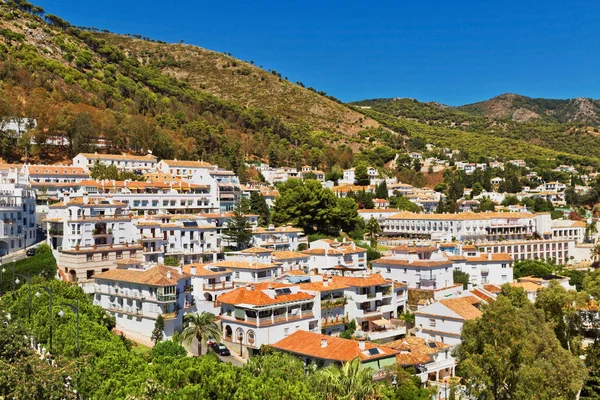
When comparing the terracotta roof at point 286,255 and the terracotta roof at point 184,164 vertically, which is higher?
the terracotta roof at point 184,164

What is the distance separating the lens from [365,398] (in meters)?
27.2

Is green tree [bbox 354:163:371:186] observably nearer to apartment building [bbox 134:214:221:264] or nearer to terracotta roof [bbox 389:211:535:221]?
terracotta roof [bbox 389:211:535:221]

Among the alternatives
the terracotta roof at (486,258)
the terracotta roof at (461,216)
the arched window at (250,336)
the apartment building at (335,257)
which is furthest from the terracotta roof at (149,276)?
the terracotta roof at (461,216)

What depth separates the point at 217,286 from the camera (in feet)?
146

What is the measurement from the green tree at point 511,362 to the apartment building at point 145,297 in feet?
63.3

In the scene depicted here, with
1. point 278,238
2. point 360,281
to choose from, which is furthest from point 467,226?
point 360,281

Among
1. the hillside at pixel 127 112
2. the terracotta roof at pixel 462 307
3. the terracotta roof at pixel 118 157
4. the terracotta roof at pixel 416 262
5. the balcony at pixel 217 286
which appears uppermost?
the hillside at pixel 127 112

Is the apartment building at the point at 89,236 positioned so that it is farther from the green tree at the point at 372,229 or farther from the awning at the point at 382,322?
the green tree at the point at 372,229

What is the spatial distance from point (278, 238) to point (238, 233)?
5.37m

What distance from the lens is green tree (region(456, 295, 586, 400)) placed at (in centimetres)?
2633

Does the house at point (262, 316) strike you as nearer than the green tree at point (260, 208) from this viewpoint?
Yes

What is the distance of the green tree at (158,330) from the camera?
36.5m

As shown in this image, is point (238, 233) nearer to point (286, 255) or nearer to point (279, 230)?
point (279, 230)

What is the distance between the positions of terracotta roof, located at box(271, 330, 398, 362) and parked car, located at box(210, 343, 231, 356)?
3106mm
